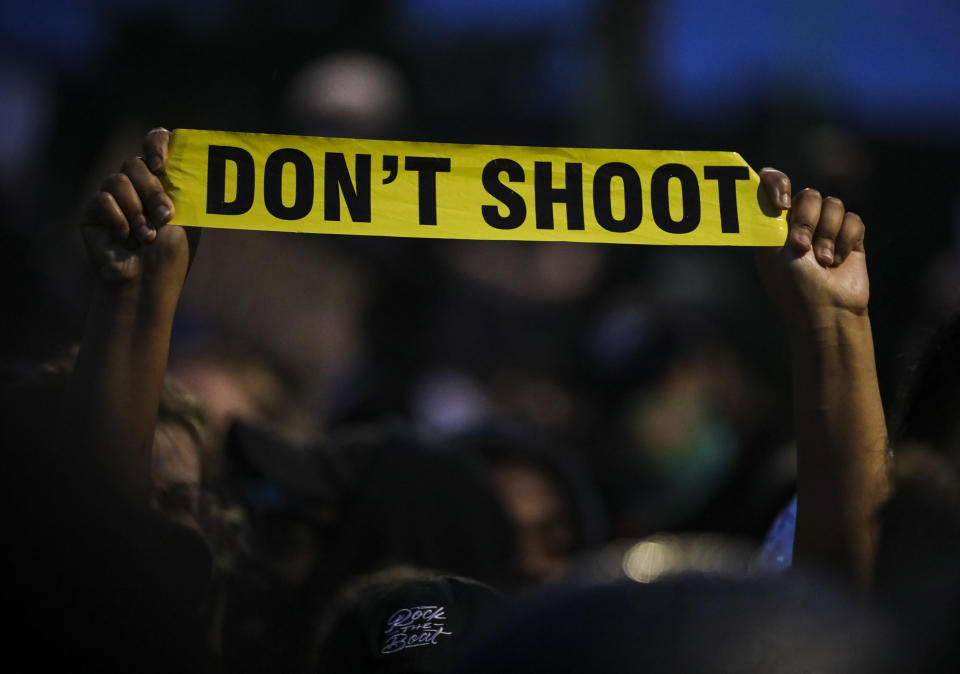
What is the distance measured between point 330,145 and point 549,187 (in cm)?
35

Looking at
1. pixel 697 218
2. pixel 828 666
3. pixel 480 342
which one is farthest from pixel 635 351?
pixel 828 666

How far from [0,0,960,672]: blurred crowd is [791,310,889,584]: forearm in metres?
0.07

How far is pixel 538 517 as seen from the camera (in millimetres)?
2844

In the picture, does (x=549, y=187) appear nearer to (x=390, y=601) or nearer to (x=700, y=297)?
(x=390, y=601)

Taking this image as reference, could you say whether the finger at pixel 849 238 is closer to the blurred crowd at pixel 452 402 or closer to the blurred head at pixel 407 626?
the blurred crowd at pixel 452 402

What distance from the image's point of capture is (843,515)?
169 cm

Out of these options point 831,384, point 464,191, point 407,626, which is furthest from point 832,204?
point 407,626

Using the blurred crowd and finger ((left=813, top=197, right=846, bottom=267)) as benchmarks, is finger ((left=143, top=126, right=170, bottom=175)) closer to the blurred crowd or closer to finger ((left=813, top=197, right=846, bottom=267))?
the blurred crowd

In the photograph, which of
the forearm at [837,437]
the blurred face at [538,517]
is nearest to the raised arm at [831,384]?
the forearm at [837,437]

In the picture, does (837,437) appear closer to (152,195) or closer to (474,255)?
(152,195)

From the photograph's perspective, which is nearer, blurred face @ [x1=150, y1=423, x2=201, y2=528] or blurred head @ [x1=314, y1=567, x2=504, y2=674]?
blurred head @ [x1=314, y1=567, x2=504, y2=674]

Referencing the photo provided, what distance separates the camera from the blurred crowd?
120cm

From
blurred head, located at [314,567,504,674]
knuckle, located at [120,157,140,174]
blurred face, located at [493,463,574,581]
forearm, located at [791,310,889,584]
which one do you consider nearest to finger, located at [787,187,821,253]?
forearm, located at [791,310,889,584]

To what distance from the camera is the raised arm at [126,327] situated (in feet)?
5.29
